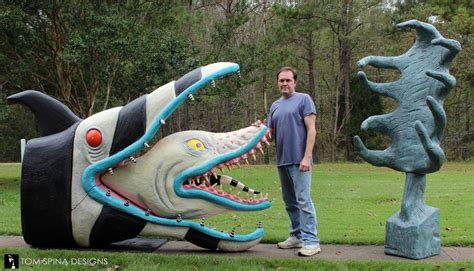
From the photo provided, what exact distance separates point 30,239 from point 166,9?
40.1ft

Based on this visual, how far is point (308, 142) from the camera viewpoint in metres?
5.54

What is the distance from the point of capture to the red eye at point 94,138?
18.1 feet

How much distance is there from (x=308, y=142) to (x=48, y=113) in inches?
118

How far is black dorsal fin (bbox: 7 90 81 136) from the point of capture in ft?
19.1

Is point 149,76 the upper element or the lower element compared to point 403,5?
lower

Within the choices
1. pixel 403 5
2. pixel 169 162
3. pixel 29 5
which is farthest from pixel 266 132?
pixel 403 5

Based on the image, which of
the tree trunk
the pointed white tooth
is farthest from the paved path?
the tree trunk

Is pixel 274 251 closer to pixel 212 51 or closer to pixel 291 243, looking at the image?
pixel 291 243

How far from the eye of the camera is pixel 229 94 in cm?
1684

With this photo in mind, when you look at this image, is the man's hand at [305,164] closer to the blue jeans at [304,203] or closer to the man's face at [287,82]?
the blue jeans at [304,203]

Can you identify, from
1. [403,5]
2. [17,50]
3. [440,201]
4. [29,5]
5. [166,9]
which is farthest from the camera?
[403,5]

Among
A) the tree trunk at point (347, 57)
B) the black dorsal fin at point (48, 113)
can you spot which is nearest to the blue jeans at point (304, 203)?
the black dorsal fin at point (48, 113)

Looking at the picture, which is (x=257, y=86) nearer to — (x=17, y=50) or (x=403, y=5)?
(x=403, y=5)

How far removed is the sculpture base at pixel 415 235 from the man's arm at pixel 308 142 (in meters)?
1.19
